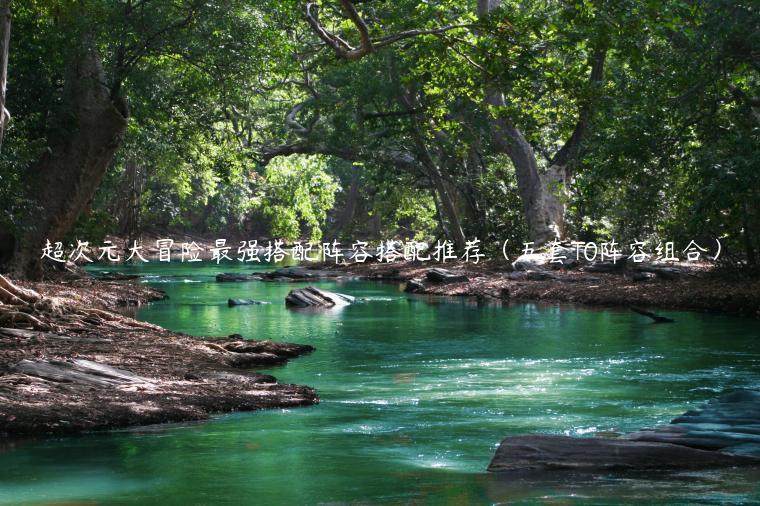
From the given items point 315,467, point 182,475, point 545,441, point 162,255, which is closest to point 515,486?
point 545,441

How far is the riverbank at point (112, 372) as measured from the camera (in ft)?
31.9

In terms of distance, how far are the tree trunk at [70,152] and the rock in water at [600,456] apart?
1538cm

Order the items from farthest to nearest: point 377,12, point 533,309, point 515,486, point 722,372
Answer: point 377,12 → point 533,309 → point 722,372 → point 515,486

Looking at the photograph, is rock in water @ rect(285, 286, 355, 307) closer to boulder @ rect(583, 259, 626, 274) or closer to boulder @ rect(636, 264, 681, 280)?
boulder @ rect(583, 259, 626, 274)

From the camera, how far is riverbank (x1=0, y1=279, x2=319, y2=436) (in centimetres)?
972

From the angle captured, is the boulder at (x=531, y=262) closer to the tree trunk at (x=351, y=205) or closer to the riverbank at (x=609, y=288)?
the riverbank at (x=609, y=288)

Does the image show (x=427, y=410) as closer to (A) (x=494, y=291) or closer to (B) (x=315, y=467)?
(B) (x=315, y=467)

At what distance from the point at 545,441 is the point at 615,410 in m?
3.17

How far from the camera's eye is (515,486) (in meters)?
7.52

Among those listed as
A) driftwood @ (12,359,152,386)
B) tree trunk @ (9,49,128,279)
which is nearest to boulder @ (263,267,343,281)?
tree trunk @ (9,49,128,279)

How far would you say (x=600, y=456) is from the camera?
7.97 metres

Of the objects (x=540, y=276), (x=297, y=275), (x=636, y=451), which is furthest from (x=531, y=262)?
(x=636, y=451)

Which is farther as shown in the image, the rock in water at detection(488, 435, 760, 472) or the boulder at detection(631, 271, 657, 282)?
the boulder at detection(631, 271, 657, 282)

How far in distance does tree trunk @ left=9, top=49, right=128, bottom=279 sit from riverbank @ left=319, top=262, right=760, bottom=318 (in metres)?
11.2
